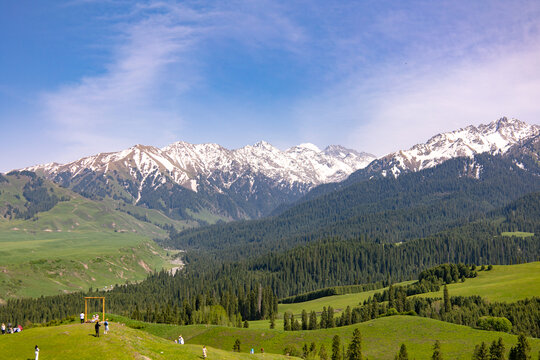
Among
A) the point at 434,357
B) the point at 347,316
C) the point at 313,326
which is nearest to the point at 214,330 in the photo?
the point at 313,326

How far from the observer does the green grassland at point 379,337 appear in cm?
12362

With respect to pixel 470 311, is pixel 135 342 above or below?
above

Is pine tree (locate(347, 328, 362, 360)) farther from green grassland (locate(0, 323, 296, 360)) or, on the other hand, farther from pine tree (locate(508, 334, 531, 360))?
green grassland (locate(0, 323, 296, 360))

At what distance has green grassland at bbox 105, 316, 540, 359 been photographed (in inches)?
4867

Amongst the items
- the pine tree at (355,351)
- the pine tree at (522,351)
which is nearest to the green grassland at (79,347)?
the pine tree at (355,351)

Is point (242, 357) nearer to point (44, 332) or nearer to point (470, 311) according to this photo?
point (44, 332)

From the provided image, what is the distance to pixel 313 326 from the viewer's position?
172 metres

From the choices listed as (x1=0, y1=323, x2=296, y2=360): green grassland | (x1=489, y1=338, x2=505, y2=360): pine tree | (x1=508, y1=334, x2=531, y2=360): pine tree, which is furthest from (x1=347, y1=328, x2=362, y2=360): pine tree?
(x1=0, y1=323, x2=296, y2=360): green grassland

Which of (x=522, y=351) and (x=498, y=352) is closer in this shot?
(x=522, y=351)

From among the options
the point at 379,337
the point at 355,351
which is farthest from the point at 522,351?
the point at 355,351

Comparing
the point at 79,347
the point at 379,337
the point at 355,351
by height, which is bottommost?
the point at 379,337

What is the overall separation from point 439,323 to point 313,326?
171 feet

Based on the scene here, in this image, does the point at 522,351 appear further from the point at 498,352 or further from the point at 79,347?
the point at 79,347

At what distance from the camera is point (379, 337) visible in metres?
135
